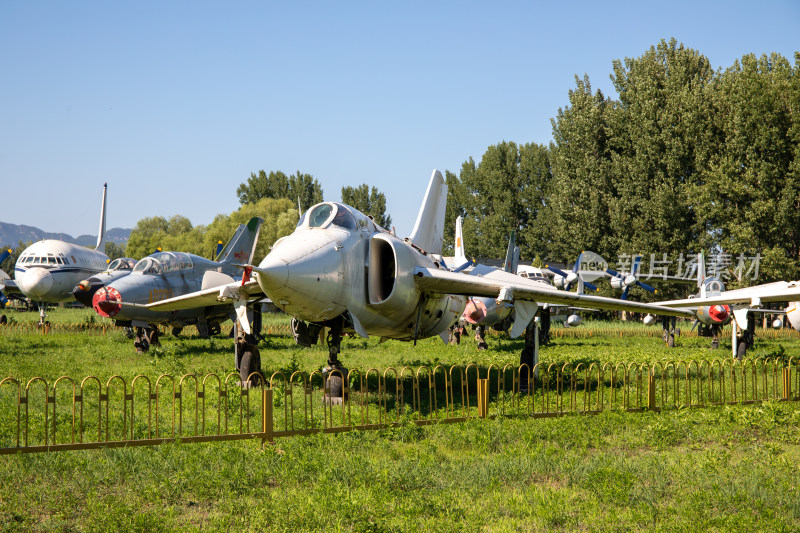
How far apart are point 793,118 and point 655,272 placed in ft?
42.6

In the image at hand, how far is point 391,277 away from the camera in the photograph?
44.5ft

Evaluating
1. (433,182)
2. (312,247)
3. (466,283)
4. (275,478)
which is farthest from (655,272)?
(275,478)

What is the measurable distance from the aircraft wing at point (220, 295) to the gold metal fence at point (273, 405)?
5.83 feet

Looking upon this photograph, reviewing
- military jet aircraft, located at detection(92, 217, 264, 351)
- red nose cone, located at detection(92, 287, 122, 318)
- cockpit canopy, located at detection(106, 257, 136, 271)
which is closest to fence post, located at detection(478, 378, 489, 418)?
military jet aircraft, located at detection(92, 217, 264, 351)

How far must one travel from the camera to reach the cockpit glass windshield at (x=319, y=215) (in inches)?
483

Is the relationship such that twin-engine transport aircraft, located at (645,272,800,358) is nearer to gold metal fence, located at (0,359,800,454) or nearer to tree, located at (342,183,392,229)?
gold metal fence, located at (0,359,800,454)

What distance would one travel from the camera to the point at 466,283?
44.2 feet

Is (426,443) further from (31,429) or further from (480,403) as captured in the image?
(31,429)

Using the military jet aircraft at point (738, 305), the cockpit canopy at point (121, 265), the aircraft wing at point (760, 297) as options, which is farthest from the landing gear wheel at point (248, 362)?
the cockpit canopy at point (121, 265)

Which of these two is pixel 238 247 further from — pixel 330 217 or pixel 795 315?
pixel 795 315

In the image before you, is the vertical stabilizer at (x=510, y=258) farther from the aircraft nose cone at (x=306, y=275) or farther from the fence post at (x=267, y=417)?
the fence post at (x=267, y=417)

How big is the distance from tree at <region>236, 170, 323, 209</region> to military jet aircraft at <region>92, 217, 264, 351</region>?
182 feet

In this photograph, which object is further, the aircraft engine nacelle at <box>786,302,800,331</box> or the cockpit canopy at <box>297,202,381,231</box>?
the aircraft engine nacelle at <box>786,302,800,331</box>

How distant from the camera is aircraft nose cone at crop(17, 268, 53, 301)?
31703 mm
